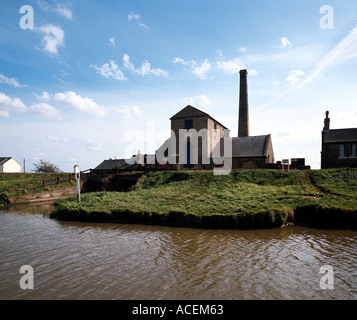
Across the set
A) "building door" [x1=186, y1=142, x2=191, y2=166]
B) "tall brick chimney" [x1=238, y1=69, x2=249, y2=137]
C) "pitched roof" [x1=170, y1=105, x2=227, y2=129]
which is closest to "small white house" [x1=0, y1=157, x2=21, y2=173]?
"pitched roof" [x1=170, y1=105, x2=227, y2=129]

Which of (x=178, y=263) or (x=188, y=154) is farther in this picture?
(x=188, y=154)

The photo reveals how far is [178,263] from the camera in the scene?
724cm

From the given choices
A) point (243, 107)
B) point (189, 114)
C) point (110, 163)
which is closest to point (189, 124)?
point (189, 114)

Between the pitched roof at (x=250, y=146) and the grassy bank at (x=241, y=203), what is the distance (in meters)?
7.36

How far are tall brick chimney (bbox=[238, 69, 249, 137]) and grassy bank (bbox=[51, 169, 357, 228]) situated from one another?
17.6 meters

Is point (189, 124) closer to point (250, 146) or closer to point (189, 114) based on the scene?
point (189, 114)

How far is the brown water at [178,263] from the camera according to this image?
553cm

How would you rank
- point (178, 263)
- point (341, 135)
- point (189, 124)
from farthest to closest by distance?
1. point (189, 124)
2. point (341, 135)
3. point (178, 263)

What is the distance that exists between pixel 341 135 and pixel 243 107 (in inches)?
612

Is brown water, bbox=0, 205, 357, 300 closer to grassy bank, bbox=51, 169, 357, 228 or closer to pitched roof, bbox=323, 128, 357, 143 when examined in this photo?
grassy bank, bbox=51, 169, 357, 228

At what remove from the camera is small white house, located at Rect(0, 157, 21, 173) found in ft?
177
